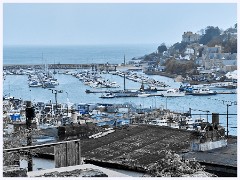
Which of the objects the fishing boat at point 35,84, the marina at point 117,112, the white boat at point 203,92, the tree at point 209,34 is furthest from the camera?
the tree at point 209,34

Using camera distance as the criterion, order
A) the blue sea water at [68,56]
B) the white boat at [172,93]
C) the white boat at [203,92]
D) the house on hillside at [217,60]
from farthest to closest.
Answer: the blue sea water at [68,56]
the house on hillside at [217,60]
the white boat at [203,92]
the white boat at [172,93]

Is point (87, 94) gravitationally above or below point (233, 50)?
below

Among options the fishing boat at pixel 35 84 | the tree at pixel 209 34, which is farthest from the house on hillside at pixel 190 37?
the fishing boat at pixel 35 84

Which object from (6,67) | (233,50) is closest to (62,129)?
(233,50)

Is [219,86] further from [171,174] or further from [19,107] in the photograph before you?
[171,174]

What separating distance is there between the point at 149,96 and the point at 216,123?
1279 cm

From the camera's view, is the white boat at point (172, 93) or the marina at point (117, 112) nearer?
the marina at point (117, 112)

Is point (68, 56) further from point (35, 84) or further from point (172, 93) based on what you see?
point (172, 93)

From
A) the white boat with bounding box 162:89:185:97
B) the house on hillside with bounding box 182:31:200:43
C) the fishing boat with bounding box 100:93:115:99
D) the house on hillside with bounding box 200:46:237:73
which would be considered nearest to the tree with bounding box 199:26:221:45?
the house on hillside with bounding box 182:31:200:43

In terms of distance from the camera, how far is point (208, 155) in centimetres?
242

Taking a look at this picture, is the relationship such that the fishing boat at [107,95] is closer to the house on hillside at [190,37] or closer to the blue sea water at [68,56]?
the house on hillside at [190,37]

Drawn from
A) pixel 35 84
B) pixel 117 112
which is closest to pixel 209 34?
pixel 35 84

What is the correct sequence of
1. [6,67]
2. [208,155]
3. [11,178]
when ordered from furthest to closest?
[6,67] → [208,155] → [11,178]

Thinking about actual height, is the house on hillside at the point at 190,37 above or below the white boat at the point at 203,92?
above
